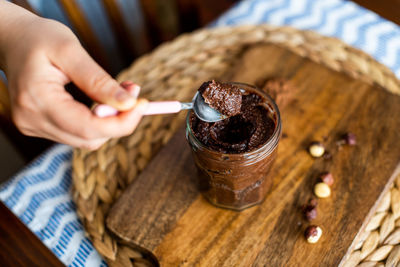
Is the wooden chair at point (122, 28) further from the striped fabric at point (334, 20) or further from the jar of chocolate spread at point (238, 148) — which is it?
the jar of chocolate spread at point (238, 148)

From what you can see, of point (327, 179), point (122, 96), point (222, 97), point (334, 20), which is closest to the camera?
point (122, 96)

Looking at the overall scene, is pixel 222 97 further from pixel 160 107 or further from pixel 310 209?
pixel 310 209

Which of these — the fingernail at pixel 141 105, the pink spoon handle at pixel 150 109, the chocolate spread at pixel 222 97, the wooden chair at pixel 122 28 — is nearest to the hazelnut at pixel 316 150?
the chocolate spread at pixel 222 97

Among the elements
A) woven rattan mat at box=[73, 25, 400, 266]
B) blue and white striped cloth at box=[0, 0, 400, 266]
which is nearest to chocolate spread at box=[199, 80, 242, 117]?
woven rattan mat at box=[73, 25, 400, 266]

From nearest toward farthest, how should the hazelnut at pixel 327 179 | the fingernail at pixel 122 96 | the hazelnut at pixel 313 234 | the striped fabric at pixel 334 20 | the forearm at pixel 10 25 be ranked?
the fingernail at pixel 122 96
the forearm at pixel 10 25
the hazelnut at pixel 313 234
the hazelnut at pixel 327 179
the striped fabric at pixel 334 20

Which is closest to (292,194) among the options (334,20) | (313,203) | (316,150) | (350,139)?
(313,203)

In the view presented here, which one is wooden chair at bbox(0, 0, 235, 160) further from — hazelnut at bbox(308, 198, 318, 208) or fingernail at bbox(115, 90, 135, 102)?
hazelnut at bbox(308, 198, 318, 208)

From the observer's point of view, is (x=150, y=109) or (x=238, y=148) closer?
(x=150, y=109)
